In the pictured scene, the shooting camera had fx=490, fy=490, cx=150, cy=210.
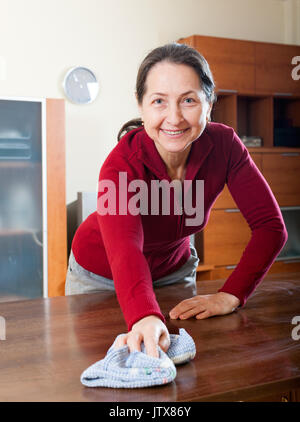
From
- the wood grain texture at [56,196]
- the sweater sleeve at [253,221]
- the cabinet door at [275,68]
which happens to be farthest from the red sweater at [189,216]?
the cabinet door at [275,68]

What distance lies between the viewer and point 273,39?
4.46 m

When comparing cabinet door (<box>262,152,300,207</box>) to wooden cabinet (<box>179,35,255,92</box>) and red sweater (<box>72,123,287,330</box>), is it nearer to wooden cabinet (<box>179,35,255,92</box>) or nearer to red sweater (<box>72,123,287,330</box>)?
wooden cabinet (<box>179,35,255,92</box>)

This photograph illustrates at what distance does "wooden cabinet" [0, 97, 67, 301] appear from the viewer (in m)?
3.19

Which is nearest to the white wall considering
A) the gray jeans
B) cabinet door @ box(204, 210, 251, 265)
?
cabinet door @ box(204, 210, 251, 265)

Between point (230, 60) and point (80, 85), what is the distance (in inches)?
46.9

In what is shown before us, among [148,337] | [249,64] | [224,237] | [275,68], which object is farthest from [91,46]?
[148,337]

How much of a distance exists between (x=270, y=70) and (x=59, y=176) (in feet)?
6.64

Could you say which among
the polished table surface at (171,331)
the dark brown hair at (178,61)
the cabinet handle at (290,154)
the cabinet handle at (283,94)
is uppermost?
the cabinet handle at (283,94)

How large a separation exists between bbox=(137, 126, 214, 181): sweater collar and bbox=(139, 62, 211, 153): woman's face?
7cm

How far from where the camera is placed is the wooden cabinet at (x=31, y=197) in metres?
3.19

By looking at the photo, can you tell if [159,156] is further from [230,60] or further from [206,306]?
[230,60]

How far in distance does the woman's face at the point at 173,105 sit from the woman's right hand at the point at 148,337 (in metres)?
0.47

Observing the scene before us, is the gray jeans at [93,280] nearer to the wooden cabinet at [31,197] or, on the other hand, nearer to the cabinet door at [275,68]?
the wooden cabinet at [31,197]
